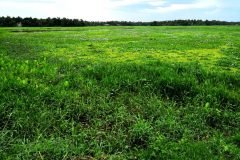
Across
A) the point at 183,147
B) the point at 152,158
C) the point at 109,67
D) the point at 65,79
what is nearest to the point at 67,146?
the point at 152,158

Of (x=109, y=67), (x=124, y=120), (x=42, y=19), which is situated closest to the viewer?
(x=124, y=120)

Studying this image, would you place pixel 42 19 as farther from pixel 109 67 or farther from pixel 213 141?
pixel 213 141

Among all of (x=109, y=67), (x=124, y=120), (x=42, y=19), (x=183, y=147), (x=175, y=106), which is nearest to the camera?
(x=183, y=147)

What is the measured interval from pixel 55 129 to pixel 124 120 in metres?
1.50

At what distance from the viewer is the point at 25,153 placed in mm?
6531

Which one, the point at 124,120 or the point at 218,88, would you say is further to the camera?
the point at 218,88

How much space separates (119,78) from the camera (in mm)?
10172

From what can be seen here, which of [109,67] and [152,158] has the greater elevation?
[109,67]

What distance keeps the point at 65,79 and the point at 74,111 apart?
1.87 m

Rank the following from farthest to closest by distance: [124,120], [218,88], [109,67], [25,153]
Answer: [109,67] → [218,88] → [124,120] → [25,153]

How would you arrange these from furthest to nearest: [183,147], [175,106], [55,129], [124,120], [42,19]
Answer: [42,19] < [175,106] < [124,120] < [55,129] < [183,147]

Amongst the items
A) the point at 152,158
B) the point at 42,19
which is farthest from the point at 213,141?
the point at 42,19

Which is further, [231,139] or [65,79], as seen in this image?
[65,79]

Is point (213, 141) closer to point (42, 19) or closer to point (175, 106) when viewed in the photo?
point (175, 106)
